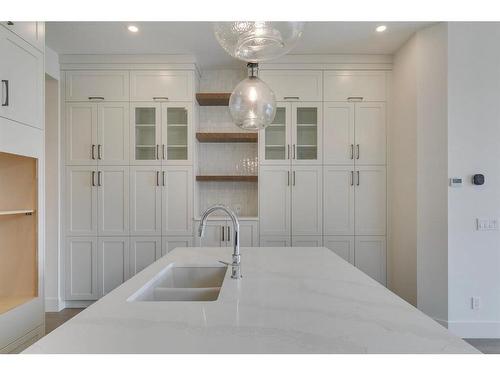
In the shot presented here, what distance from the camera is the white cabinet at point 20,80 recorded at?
5.84 ft

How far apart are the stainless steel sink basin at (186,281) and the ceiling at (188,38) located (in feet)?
7.30

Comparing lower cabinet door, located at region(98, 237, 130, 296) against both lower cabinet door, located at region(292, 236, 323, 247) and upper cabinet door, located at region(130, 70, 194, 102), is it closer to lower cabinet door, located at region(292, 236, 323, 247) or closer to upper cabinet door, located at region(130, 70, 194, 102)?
upper cabinet door, located at region(130, 70, 194, 102)

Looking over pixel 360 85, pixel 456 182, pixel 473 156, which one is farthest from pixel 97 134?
pixel 473 156

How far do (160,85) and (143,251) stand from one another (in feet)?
6.00

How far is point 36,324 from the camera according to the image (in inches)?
81.3

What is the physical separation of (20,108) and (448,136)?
3.22 meters

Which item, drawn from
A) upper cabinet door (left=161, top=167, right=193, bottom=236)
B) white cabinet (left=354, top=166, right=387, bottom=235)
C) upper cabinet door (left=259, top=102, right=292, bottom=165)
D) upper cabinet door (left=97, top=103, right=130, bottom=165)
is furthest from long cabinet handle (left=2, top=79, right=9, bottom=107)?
white cabinet (left=354, top=166, right=387, bottom=235)

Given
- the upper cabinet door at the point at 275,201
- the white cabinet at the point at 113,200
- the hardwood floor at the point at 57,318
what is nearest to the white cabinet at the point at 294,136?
the upper cabinet door at the point at 275,201

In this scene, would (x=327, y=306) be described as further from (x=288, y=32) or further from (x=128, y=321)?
(x=288, y=32)

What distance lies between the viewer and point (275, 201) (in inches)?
134

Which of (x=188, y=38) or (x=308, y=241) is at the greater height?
(x=188, y=38)

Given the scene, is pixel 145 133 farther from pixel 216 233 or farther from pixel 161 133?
pixel 216 233

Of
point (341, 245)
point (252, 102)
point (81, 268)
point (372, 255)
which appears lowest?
point (81, 268)
